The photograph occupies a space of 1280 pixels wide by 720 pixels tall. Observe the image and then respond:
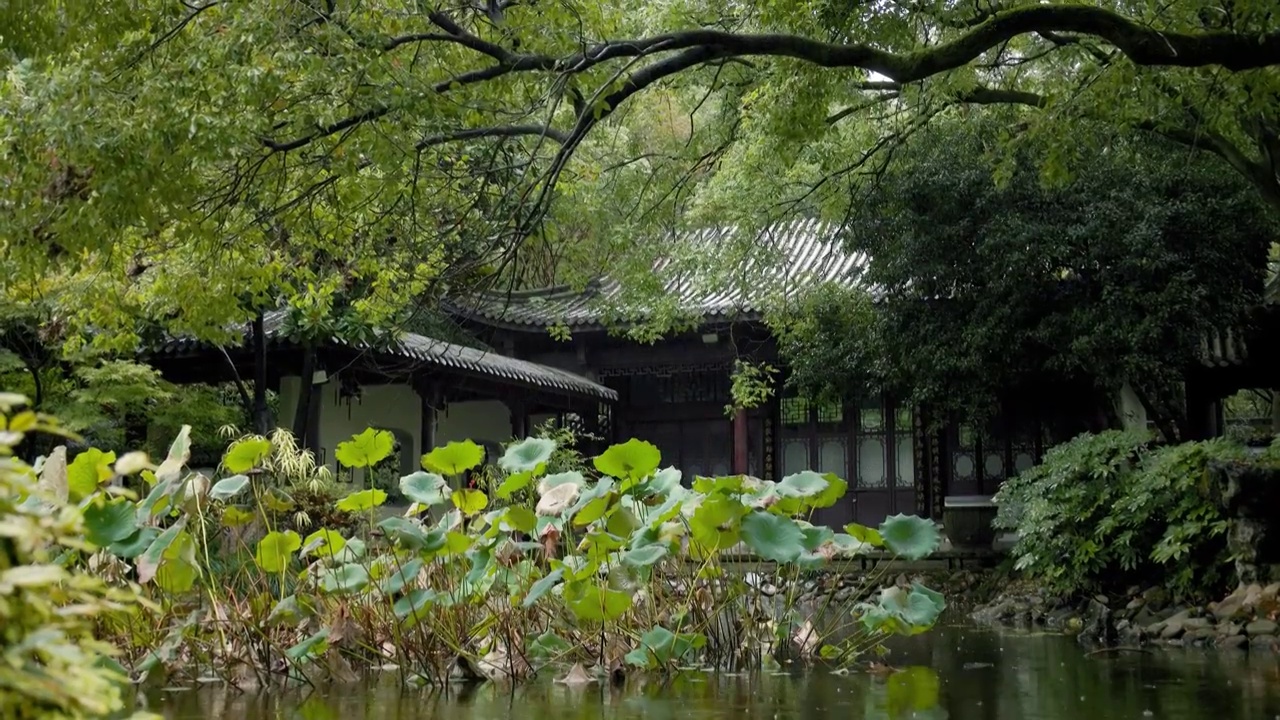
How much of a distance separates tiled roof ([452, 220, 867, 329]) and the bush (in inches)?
137

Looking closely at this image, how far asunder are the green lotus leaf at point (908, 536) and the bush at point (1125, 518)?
14.1 ft

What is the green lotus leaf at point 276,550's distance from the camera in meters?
5.50

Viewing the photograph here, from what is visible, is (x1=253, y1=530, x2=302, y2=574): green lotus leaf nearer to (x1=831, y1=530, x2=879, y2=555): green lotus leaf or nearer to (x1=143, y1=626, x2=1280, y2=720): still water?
(x1=143, y1=626, x2=1280, y2=720): still water

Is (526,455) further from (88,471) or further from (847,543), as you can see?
(88,471)

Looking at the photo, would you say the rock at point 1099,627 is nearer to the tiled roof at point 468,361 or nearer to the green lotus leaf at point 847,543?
the green lotus leaf at point 847,543

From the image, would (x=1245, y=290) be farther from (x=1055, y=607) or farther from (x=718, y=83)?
(x=718, y=83)

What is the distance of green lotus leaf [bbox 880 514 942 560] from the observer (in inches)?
229

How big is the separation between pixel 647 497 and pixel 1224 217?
8.37m

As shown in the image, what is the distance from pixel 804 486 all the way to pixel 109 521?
2.98 meters

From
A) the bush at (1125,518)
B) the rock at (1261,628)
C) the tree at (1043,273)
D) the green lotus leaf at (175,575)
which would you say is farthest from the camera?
the tree at (1043,273)

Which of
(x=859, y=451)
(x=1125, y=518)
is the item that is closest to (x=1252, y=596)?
(x=1125, y=518)

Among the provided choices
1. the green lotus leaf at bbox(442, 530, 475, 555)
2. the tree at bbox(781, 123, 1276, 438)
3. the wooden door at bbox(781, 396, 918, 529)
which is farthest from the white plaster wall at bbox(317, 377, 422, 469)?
the green lotus leaf at bbox(442, 530, 475, 555)

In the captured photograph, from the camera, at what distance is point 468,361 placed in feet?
46.1

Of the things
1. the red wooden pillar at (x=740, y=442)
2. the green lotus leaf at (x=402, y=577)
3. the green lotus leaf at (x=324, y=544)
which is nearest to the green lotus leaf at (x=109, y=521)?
the green lotus leaf at (x=324, y=544)
